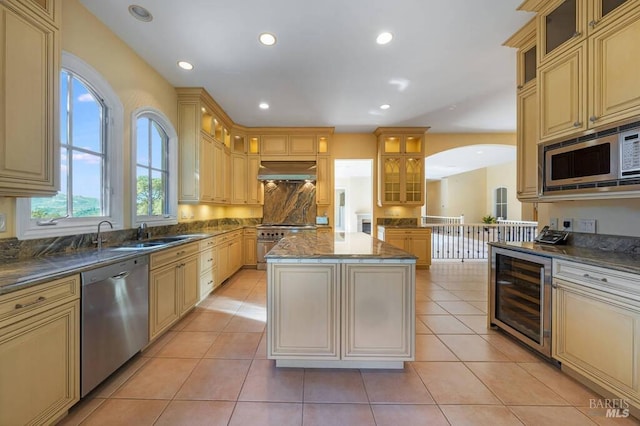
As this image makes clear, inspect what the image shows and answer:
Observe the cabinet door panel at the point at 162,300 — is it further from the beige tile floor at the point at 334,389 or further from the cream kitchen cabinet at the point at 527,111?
the cream kitchen cabinet at the point at 527,111

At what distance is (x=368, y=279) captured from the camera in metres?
2.00

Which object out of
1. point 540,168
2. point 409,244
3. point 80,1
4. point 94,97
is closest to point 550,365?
point 540,168

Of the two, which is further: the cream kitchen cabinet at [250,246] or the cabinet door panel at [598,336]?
the cream kitchen cabinet at [250,246]

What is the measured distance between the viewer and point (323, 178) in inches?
214

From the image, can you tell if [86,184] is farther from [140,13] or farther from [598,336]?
[598,336]

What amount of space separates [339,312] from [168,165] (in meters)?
3.19

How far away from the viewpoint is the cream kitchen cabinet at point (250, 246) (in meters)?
5.29

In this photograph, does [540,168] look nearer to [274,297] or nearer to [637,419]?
[637,419]

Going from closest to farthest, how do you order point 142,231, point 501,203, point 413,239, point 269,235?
point 142,231, point 269,235, point 413,239, point 501,203

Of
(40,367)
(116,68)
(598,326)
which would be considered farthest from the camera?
(116,68)

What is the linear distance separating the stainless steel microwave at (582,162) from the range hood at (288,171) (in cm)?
376

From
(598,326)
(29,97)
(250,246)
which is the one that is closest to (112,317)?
(29,97)

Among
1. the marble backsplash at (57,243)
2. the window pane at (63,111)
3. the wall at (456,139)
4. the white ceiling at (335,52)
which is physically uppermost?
the white ceiling at (335,52)

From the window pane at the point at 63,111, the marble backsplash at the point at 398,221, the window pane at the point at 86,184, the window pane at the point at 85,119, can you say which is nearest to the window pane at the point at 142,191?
the window pane at the point at 86,184
